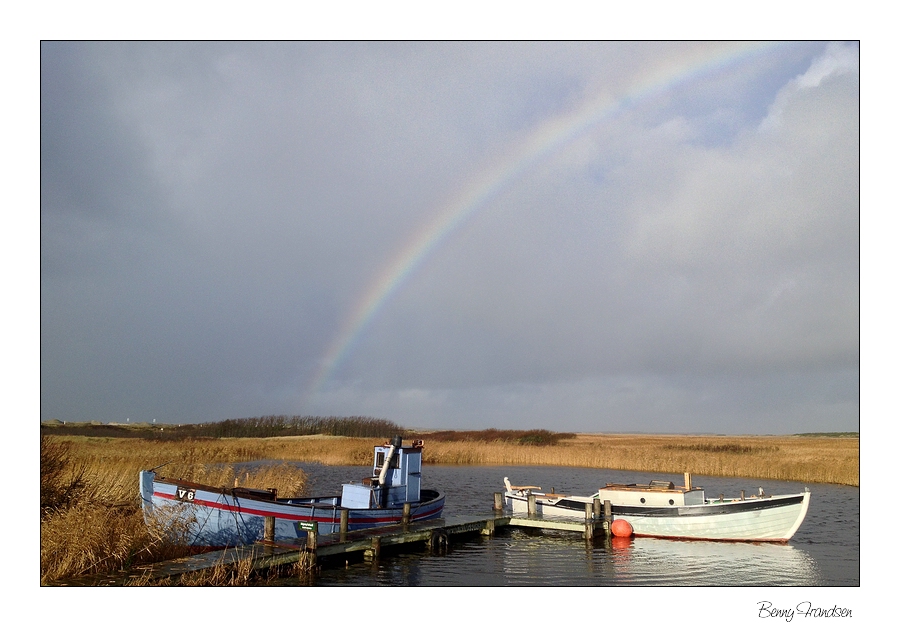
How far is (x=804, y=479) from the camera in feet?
163

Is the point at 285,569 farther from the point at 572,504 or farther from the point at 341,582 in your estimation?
the point at 572,504

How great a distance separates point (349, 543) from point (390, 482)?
5.76 metres

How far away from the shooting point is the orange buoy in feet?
97.0

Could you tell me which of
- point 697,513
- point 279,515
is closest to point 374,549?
point 279,515

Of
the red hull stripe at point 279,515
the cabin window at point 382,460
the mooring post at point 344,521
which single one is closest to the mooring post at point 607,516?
the cabin window at point 382,460

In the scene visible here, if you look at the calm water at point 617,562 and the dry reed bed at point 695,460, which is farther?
the dry reed bed at point 695,460

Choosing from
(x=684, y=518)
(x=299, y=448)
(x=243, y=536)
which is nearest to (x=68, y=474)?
(x=243, y=536)

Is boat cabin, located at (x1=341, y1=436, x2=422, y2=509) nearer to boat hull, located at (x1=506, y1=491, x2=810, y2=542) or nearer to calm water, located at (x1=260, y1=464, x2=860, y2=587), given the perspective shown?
calm water, located at (x1=260, y1=464, x2=860, y2=587)

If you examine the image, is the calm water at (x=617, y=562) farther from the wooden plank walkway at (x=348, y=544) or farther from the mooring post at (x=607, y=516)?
the mooring post at (x=607, y=516)

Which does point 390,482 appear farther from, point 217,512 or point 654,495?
point 654,495

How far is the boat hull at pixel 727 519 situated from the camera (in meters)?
28.5

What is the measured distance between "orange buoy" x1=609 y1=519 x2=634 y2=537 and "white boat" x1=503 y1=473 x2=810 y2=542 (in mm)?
39

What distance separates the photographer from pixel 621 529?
29578mm
